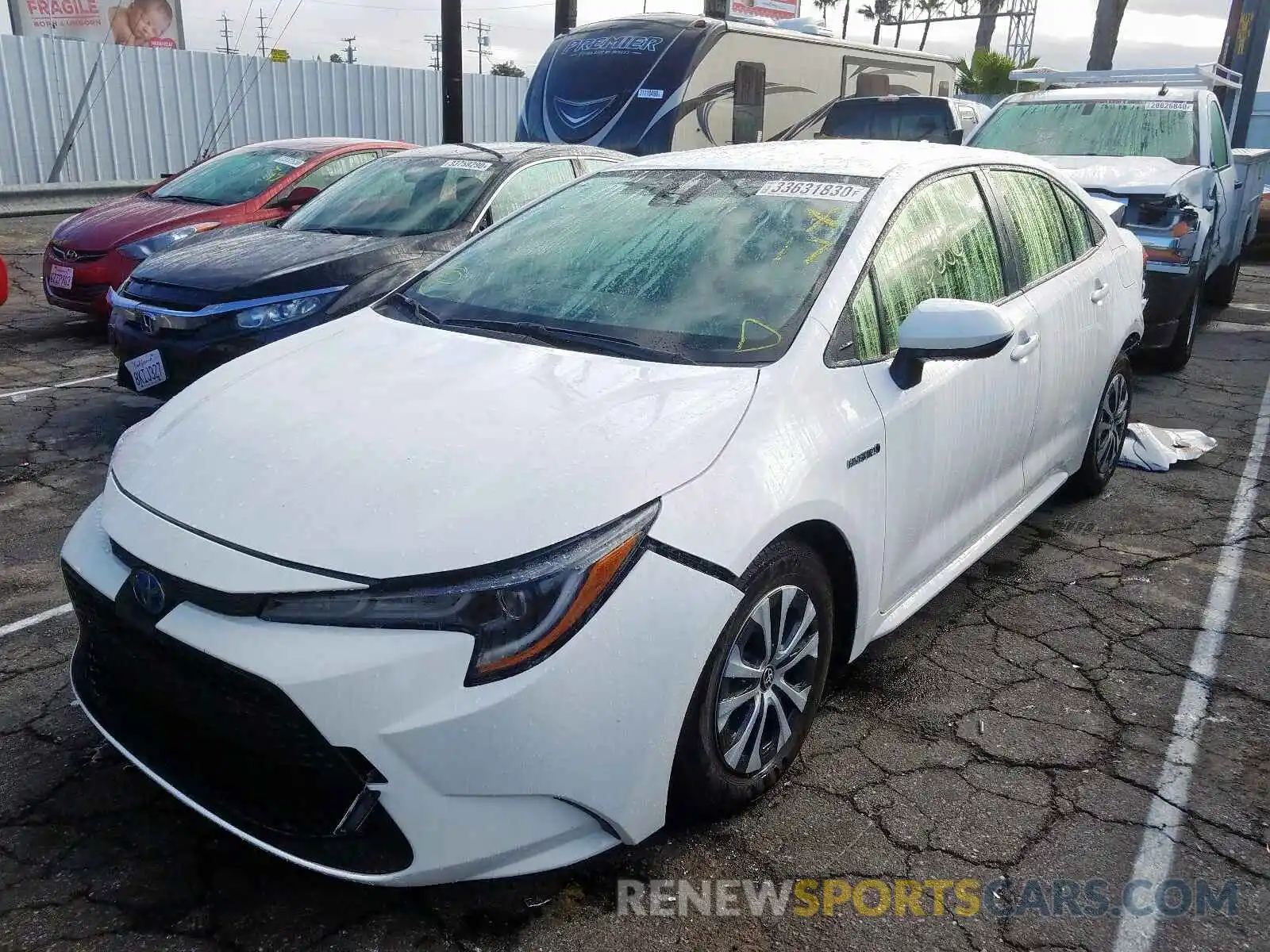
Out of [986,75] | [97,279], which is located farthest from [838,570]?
[986,75]

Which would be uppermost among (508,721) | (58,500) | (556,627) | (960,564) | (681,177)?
(681,177)

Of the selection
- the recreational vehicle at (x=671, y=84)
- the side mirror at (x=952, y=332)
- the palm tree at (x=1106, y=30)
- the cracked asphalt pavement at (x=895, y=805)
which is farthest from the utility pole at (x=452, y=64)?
the palm tree at (x=1106, y=30)

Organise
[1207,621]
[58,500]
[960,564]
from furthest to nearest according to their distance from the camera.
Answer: [58,500]
[1207,621]
[960,564]

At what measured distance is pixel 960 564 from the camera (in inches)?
131

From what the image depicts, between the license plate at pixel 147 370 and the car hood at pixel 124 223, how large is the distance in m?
2.64

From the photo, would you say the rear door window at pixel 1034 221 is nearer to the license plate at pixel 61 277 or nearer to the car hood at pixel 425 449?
the car hood at pixel 425 449

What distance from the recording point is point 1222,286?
9.45 metres

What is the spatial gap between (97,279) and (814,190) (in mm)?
5993

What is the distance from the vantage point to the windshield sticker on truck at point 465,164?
629 centimetres

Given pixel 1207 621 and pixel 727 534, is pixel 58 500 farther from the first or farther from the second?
pixel 1207 621

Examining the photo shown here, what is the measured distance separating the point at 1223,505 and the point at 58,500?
5.24 m

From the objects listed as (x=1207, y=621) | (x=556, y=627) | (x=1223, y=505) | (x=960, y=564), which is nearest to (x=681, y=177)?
(x=960, y=564)

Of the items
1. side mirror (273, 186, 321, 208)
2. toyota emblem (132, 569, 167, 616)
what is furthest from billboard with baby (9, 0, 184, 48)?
toyota emblem (132, 569, 167, 616)

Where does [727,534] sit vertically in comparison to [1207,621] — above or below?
above
